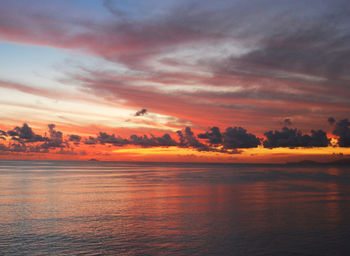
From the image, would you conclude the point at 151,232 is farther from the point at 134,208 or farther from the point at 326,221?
the point at 326,221

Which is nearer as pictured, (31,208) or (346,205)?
(31,208)

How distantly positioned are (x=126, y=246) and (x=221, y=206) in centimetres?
1828

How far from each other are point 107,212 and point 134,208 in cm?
350

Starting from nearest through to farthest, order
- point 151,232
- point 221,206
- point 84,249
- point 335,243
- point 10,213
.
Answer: point 84,249, point 335,243, point 151,232, point 10,213, point 221,206

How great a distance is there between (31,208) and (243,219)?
21.3 metres

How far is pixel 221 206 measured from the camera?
116ft

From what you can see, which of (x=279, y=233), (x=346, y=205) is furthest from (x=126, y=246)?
(x=346, y=205)

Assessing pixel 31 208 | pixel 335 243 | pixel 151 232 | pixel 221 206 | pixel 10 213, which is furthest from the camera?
pixel 221 206

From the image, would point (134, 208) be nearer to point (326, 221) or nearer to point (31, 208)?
point (31, 208)

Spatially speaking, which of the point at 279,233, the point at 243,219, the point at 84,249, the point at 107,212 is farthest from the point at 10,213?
the point at 279,233

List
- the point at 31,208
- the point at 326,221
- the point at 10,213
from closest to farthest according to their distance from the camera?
the point at 326,221, the point at 10,213, the point at 31,208

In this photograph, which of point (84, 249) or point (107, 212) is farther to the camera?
point (107, 212)

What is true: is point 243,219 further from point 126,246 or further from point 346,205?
point 346,205

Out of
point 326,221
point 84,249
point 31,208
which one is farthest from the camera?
point 31,208
